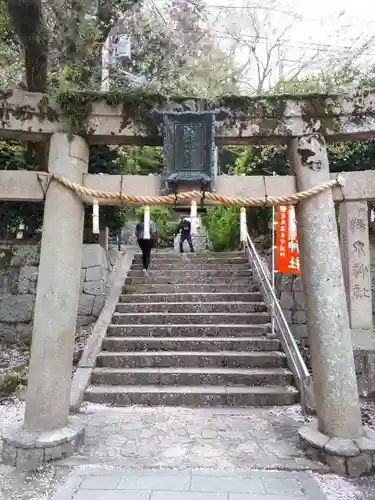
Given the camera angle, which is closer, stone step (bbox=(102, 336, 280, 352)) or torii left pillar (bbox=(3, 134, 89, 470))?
torii left pillar (bbox=(3, 134, 89, 470))

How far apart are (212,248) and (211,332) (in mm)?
6580

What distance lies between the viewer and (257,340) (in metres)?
7.56

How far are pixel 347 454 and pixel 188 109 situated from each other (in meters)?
3.88

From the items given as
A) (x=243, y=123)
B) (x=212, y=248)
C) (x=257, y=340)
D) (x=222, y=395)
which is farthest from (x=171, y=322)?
(x=212, y=248)

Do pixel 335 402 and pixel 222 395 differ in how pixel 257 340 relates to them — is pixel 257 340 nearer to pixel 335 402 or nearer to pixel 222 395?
pixel 222 395

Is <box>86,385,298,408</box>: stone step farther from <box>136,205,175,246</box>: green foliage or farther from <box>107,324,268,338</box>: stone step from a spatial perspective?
<box>136,205,175,246</box>: green foliage

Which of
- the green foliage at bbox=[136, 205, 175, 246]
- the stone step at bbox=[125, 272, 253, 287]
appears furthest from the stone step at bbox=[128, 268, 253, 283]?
the green foliage at bbox=[136, 205, 175, 246]

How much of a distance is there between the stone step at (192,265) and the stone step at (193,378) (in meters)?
3.95

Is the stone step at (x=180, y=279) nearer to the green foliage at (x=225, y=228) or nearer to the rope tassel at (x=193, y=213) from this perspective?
the green foliage at (x=225, y=228)

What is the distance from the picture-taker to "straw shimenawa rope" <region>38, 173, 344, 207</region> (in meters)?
4.60

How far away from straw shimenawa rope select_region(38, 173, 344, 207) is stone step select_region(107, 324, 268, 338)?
3789mm

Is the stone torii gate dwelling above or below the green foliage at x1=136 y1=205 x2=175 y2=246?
below

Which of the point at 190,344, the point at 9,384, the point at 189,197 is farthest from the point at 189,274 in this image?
the point at 189,197

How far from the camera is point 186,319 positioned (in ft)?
27.5
